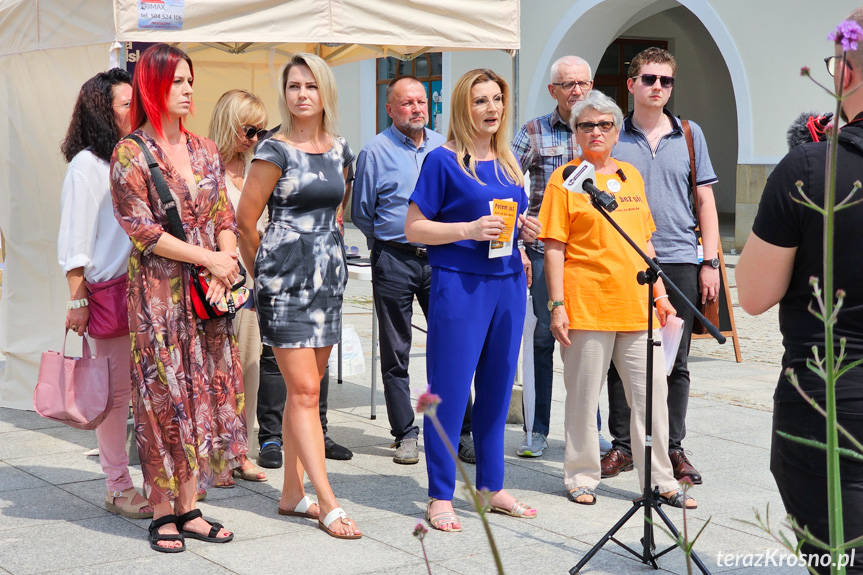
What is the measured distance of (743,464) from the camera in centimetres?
Answer: 525

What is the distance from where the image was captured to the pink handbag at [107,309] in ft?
14.4

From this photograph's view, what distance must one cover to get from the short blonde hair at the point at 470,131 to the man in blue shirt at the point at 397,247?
113 centimetres

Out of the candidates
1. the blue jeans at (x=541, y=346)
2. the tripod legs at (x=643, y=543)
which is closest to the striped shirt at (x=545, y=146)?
the blue jeans at (x=541, y=346)

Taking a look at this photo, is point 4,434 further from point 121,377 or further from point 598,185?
point 598,185

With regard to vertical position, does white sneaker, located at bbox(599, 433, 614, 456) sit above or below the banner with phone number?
below

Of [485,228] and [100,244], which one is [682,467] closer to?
[485,228]

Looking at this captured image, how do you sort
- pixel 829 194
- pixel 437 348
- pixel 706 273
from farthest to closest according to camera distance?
pixel 706 273, pixel 437 348, pixel 829 194

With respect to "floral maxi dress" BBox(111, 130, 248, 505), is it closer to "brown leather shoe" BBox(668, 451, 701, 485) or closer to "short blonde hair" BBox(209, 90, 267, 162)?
"short blonde hair" BBox(209, 90, 267, 162)

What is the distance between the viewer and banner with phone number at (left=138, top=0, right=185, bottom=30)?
5.00 meters

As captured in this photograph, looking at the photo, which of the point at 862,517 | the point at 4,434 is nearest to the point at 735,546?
the point at 862,517

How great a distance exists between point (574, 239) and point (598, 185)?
0.27 m

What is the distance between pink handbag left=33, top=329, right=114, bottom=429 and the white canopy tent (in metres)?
1.61

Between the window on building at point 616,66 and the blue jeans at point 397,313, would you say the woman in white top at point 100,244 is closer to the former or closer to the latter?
the blue jeans at point 397,313

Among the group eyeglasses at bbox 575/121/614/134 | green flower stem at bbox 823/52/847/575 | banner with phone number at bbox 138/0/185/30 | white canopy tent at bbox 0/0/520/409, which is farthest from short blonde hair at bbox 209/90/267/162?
green flower stem at bbox 823/52/847/575
